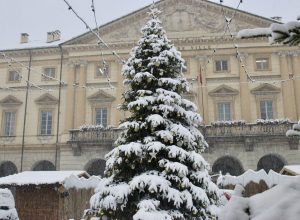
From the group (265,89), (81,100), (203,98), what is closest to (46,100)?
(81,100)

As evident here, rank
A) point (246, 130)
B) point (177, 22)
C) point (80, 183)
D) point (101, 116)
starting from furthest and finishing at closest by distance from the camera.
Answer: point (177, 22), point (101, 116), point (246, 130), point (80, 183)

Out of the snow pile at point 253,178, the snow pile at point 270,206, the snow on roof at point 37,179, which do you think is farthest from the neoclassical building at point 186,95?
the snow pile at point 270,206

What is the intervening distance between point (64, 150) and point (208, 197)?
757 inches

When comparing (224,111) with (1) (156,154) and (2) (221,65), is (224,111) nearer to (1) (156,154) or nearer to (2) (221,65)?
(2) (221,65)

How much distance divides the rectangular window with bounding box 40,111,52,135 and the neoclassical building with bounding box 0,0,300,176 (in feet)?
0.24

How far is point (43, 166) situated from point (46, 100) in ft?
16.0

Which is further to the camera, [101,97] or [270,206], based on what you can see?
[101,97]

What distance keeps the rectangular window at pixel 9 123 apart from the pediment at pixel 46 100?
2189 mm

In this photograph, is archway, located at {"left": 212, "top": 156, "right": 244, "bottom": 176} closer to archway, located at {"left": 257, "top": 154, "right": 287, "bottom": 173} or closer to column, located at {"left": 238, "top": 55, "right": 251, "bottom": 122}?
archway, located at {"left": 257, "top": 154, "right": 287, "bottom": 173}

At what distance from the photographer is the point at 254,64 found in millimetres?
28766

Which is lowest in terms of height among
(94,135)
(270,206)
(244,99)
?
(270,206)

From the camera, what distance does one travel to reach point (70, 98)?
29531 mm

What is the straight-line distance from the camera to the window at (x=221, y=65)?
29.1 metres

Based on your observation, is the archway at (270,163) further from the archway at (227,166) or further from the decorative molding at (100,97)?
the decorative molding at (100,97)
